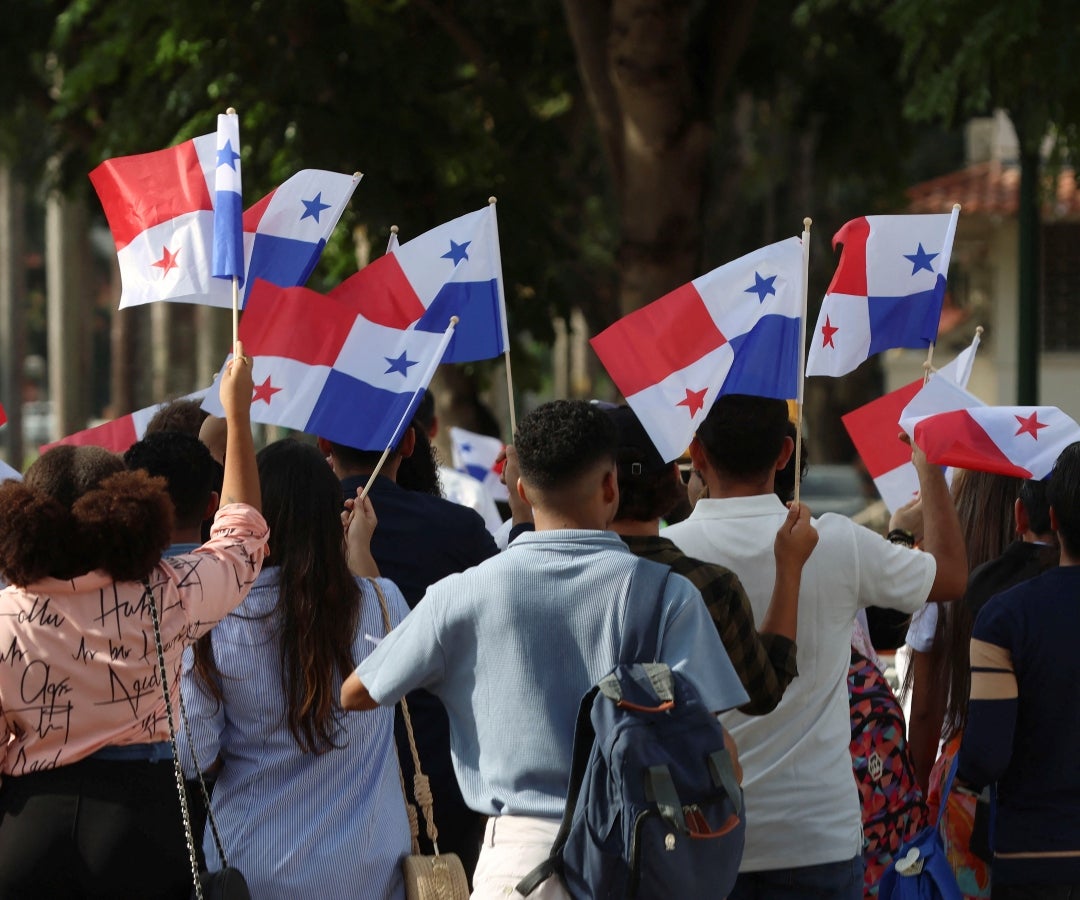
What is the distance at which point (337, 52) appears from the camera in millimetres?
9961

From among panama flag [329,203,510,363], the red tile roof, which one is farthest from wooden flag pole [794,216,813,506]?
the red tile roof

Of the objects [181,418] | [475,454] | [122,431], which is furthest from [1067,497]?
[475,454]

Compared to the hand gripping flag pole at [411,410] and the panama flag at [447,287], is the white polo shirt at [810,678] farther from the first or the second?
the panama flag at [447,287]

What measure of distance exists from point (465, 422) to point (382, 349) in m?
6.33

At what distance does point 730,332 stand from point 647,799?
1971 millimetres

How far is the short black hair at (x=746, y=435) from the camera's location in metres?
3.95

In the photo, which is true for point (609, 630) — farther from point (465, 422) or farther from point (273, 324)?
point (465, 422)

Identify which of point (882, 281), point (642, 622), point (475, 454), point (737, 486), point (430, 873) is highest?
point (882, 281)

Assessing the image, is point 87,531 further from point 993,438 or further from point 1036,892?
point 993,438

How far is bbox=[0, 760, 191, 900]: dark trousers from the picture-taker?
11.2ft

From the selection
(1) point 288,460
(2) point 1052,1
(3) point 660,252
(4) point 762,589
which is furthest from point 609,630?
(3) point 660,252

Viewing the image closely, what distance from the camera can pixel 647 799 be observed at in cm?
308

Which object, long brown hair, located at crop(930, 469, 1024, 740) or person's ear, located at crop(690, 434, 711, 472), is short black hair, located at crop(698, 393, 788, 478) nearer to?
person's ear, located at crop(690, 434, 711, 472)

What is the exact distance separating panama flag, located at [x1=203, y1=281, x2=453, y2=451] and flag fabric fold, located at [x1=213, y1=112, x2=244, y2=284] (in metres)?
0.50
